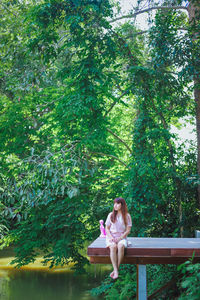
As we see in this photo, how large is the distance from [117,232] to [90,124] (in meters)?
5.39

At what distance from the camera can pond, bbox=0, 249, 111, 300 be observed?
468 inches

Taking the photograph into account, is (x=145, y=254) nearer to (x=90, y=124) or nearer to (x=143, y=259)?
(x=143, y=259)

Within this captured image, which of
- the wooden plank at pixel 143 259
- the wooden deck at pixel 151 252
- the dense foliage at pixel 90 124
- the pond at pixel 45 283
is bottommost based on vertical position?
the pond at pixel 45 283

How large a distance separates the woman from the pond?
5.88 m

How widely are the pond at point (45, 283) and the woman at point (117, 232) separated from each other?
588cm

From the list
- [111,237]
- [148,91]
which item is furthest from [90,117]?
[111,237]

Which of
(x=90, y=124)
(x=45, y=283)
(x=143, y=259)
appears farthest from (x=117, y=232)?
(x=45, y=283)

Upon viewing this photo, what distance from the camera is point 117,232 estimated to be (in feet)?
20.4

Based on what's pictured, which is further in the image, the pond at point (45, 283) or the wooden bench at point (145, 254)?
the pond at point (45, 283)

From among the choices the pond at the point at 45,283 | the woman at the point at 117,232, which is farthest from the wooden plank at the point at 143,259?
the pond at the point at 45,283

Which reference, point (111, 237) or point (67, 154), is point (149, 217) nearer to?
point (67, 154)

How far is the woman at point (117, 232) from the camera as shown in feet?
19.0

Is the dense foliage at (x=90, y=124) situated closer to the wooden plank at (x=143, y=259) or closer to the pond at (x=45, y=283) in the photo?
the pond at (x=45, y=283)

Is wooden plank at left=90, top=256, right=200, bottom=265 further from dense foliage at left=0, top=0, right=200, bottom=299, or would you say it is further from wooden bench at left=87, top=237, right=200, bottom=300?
dense foliage at left=0, top=0, right=200, bottom=299
